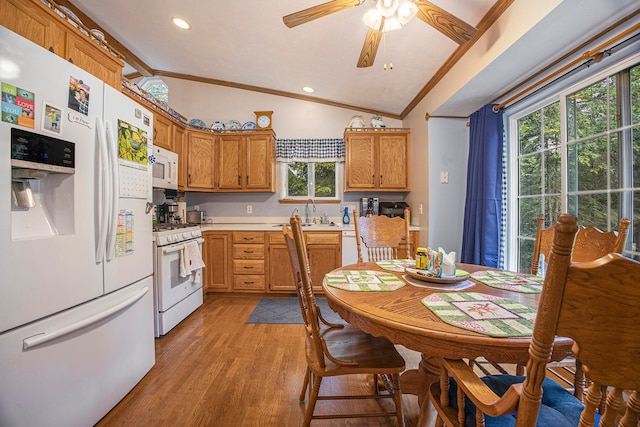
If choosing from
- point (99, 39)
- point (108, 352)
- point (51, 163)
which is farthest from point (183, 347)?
point (99, 39)

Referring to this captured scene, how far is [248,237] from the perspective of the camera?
3.40 m

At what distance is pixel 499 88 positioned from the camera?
2.35 m

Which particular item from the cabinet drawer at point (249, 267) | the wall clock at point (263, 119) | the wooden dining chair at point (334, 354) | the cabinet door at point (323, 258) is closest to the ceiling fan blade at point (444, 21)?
the wooden dining chair at point (334, 354)

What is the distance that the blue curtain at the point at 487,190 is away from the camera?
2.48 metres

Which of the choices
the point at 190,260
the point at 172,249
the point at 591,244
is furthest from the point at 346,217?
the point at 591,244

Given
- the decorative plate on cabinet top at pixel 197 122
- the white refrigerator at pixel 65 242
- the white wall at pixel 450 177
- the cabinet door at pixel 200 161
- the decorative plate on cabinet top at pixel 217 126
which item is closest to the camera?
the white refrigerator at pixel 65 242

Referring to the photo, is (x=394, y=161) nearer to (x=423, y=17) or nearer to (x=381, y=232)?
(x=381, y=232)

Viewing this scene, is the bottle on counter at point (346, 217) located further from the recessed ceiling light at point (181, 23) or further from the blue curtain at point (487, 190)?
the recessed ceiling light at point (181, 23)

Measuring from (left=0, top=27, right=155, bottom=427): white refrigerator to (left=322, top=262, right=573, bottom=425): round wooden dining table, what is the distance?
120cm

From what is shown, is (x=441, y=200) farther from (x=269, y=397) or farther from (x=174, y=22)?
(x=174, y=22)

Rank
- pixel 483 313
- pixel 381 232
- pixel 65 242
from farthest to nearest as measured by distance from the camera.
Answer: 1. pixel 381 232
2. pixel 65 242
3. pixel 483 313

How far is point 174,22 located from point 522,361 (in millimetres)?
3504

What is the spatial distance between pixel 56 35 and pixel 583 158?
3.50 metres

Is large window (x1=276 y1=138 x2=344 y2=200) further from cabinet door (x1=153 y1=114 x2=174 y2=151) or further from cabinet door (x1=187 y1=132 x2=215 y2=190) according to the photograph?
cabinet door (x1=153 y1=114 x2=174 y2=151)
